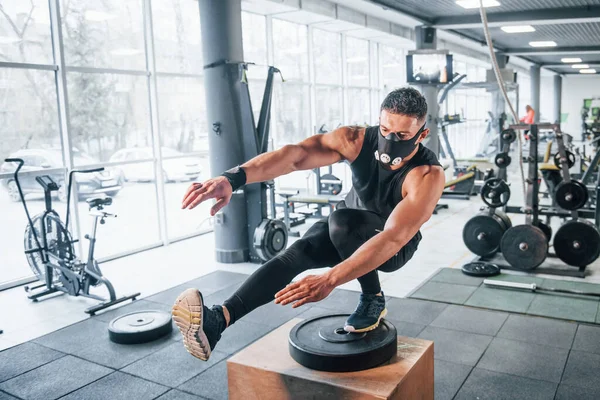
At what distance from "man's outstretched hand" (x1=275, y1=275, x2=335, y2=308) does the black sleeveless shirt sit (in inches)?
22.8

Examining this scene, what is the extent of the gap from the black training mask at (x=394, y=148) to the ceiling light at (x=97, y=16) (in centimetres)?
431

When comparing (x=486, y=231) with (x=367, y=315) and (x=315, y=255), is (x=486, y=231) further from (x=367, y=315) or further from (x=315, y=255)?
(x=315, y=255)

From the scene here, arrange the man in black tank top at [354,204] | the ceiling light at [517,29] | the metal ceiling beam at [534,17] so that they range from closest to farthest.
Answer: the man in black tank top at [354,204] < the metal ceiling beam at [534,17] < the ceiling light at [517,29]

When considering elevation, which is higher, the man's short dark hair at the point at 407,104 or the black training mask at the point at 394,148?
the man's short dark hair at the point at 407,104

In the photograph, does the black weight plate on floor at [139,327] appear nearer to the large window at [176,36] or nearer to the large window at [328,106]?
the large window at [176,36]

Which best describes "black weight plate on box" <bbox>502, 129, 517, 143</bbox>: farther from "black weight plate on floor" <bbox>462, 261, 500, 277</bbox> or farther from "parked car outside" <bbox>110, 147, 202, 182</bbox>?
"parked car outside" <bbox>110, 147, 202, 182</bbox>

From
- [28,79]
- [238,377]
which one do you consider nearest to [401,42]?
[28,79]

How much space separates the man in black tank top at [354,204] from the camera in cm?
162

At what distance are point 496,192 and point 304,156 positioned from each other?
3.22 m

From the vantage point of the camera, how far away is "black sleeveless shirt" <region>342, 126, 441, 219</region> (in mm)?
1871

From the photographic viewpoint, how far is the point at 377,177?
1.93m

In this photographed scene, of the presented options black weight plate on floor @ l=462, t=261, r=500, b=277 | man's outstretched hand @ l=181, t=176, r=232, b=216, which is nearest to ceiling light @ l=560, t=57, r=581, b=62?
black weight plate on floor @ l=462, t=261, r=500, b=277

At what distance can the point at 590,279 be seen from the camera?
433 centimetres

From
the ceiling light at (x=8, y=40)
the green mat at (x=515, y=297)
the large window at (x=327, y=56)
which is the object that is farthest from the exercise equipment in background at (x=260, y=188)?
the large window at (x=327, y=56)
